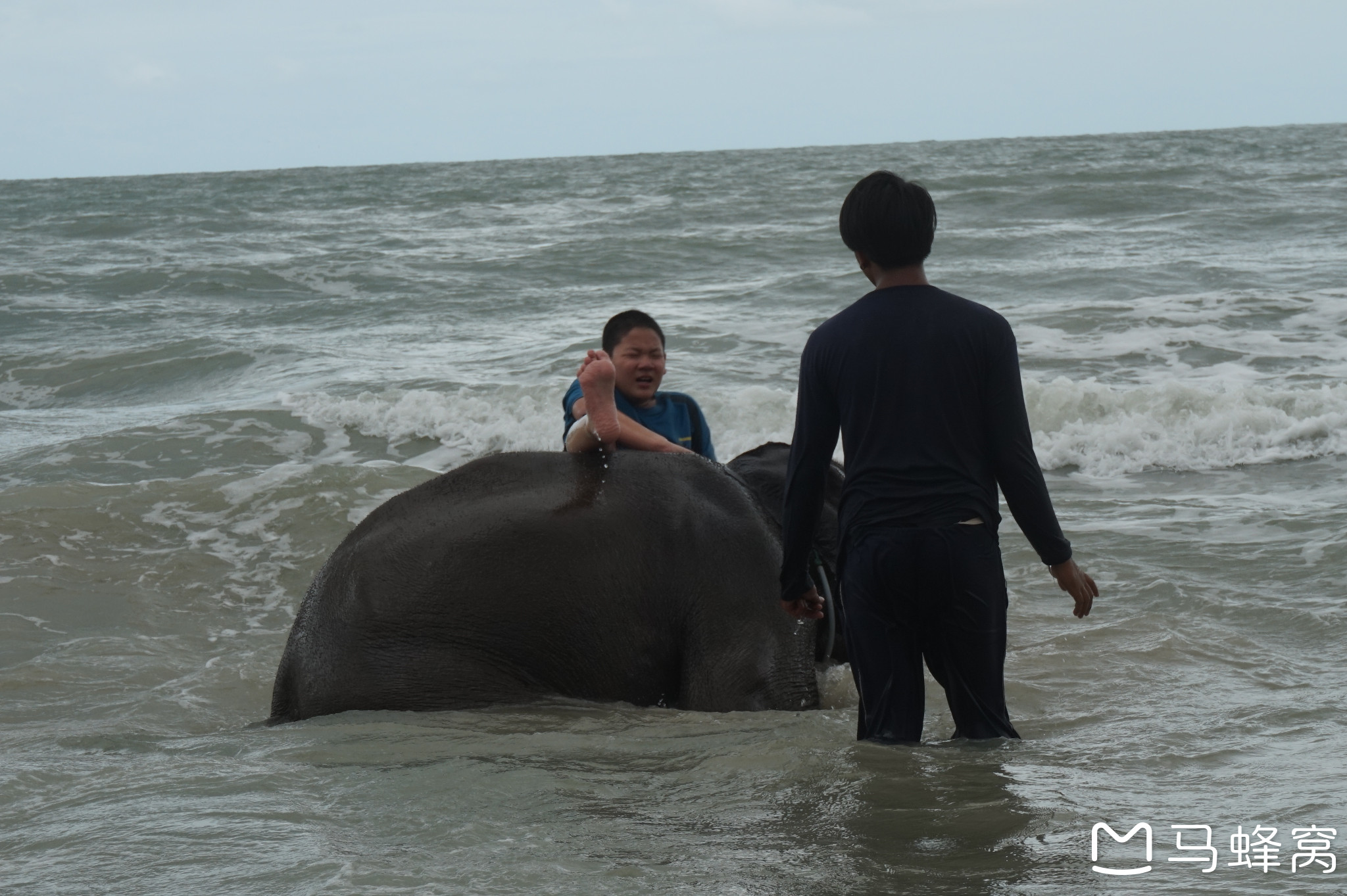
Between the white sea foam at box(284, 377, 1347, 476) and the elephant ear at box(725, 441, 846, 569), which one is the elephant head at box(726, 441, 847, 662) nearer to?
the elephant ear at box(725, 441, 846, 569)

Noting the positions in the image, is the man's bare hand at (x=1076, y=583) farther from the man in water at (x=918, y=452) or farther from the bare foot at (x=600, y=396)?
the bare foot at (x=600, y=396)

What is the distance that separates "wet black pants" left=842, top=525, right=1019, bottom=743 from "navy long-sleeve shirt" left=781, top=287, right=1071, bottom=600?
0.06 m

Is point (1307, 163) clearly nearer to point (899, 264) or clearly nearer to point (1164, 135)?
point (1164, 135)

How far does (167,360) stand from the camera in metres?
14.9

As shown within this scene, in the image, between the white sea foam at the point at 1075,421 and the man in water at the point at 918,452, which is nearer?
the man in water at the point at 918,452

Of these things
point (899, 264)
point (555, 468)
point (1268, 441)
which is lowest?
point (1268, 441)

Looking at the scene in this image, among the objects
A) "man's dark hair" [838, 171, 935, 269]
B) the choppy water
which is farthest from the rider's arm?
"man's dark hair" [838, 171, 935, 269]

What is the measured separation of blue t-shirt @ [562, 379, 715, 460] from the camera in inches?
181

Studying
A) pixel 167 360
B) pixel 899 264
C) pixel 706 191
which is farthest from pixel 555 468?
pixel 706 191

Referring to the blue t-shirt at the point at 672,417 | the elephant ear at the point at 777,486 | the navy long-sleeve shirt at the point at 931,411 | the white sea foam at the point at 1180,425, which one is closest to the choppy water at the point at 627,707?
the white sea foam at the point at 1180,425

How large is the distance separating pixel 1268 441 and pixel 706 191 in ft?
73.7

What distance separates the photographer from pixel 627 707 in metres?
3.93

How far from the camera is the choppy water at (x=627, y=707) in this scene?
2.92 meters

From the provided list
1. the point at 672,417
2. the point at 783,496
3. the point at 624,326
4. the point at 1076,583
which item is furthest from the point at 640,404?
the point at 1076,583
